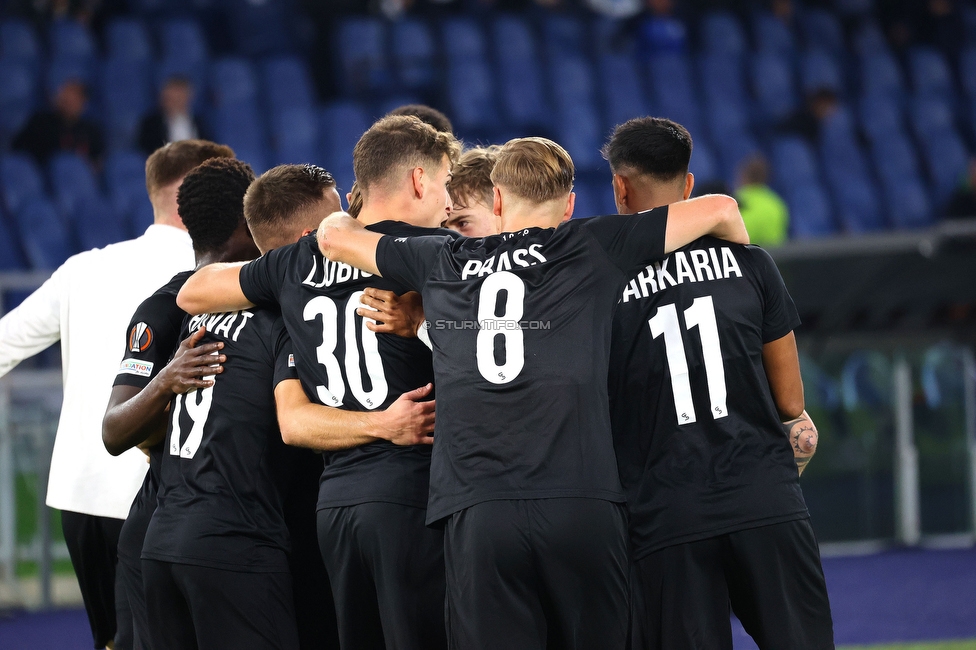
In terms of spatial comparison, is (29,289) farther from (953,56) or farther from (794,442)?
(953,56)

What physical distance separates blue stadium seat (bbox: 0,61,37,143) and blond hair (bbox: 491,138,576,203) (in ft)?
30.7

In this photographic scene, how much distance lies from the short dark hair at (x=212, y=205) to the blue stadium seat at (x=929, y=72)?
40.3 ft

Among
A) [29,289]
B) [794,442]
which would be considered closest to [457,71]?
[29,289]

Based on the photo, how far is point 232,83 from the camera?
12336 millimetres

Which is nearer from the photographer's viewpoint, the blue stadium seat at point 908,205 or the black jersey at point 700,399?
the black jersey at point 700,399

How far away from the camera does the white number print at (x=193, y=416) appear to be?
12.0 ft

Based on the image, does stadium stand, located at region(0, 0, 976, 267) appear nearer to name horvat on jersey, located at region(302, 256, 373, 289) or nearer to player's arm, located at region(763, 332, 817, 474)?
name horvat on jersey, located at region(302, 256, 373, 289)

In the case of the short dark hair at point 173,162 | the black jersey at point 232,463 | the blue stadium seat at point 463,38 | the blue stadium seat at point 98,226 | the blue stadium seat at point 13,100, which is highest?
the blue stadium seat at point 463,38

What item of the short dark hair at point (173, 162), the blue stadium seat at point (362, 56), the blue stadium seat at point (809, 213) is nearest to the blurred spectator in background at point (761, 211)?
the blue stadium seat at point (809, 213)

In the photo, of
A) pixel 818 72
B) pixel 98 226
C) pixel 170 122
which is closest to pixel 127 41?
pixel 170 122

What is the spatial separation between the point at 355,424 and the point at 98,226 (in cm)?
750

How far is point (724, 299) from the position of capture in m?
3.47

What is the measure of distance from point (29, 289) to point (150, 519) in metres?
5.18

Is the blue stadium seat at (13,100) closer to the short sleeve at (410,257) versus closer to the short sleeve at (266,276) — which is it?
the short sleeve at (266,276)
